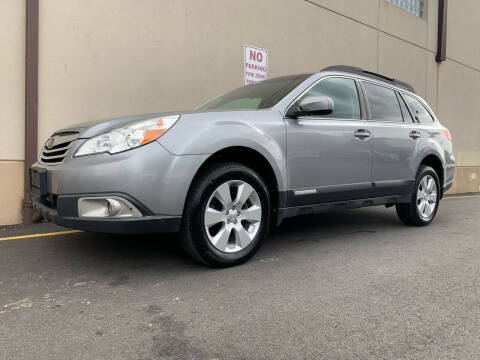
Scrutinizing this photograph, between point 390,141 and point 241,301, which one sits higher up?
point 390,141

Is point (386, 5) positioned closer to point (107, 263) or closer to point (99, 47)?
point (99, 47)

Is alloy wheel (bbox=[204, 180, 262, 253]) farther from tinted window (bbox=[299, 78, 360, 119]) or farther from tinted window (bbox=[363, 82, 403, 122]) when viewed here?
tinted window (bbox=[363, 82, 403, 122])

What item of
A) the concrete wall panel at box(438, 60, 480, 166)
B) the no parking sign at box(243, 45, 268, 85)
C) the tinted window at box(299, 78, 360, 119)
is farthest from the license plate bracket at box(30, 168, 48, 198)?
the concrete wall panel at box(438, 60, 480, 166)

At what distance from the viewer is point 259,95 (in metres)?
3.88

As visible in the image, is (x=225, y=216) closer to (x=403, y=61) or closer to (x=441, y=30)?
(x=403, y=61)

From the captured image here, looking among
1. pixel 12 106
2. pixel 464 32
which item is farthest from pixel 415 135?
pixel 464 32

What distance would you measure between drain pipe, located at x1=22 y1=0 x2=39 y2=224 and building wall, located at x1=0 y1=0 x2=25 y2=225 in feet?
0.25

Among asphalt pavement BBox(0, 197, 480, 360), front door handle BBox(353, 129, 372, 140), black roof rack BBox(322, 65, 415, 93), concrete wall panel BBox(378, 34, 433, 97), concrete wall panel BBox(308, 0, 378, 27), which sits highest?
concrete wall panel BBox(308, 0, 378, 27)

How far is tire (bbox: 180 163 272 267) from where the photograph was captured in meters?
2.89

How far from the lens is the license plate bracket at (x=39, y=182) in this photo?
118 inches

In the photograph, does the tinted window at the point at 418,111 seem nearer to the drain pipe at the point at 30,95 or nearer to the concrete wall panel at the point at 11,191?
the drain pipe at the point at 30,95

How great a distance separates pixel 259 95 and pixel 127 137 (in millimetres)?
1564

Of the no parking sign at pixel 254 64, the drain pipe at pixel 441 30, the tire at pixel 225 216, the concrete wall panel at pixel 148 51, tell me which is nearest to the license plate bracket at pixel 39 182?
the tire at pixel 225 216

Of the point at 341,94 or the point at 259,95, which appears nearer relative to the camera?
the point at 259,95
